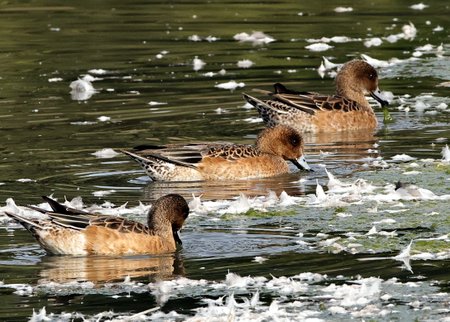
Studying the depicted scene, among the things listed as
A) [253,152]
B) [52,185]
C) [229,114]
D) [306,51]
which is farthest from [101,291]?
[306,51]

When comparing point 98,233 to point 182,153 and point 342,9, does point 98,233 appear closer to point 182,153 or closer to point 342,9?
point 182,153

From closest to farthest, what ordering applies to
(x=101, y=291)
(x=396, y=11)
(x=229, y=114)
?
(x=101, y=291)
(x=229, y=114)
(x=396, y=11)

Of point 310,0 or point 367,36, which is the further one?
point 310,0

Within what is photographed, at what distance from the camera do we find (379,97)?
18156 mm

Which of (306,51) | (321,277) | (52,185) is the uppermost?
(306,51)

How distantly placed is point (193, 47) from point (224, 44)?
2.06ft

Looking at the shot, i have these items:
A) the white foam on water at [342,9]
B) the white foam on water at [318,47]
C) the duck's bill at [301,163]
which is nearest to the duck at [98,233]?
the duck's bill at [301,163]

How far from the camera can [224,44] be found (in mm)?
24047

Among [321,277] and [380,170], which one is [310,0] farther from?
[321,277]

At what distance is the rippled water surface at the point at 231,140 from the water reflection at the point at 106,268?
0.03 metres

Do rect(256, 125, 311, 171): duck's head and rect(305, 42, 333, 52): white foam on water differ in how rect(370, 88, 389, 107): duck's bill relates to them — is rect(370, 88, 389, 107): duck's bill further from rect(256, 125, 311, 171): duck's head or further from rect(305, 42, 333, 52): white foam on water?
rect(305, 42, 333, 52): white foam on water

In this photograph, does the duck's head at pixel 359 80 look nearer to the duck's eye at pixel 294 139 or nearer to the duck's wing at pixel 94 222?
the duck's eye at pixel 294 139

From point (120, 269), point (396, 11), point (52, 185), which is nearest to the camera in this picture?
point (120, 269)

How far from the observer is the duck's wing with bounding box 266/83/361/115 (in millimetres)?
17672
